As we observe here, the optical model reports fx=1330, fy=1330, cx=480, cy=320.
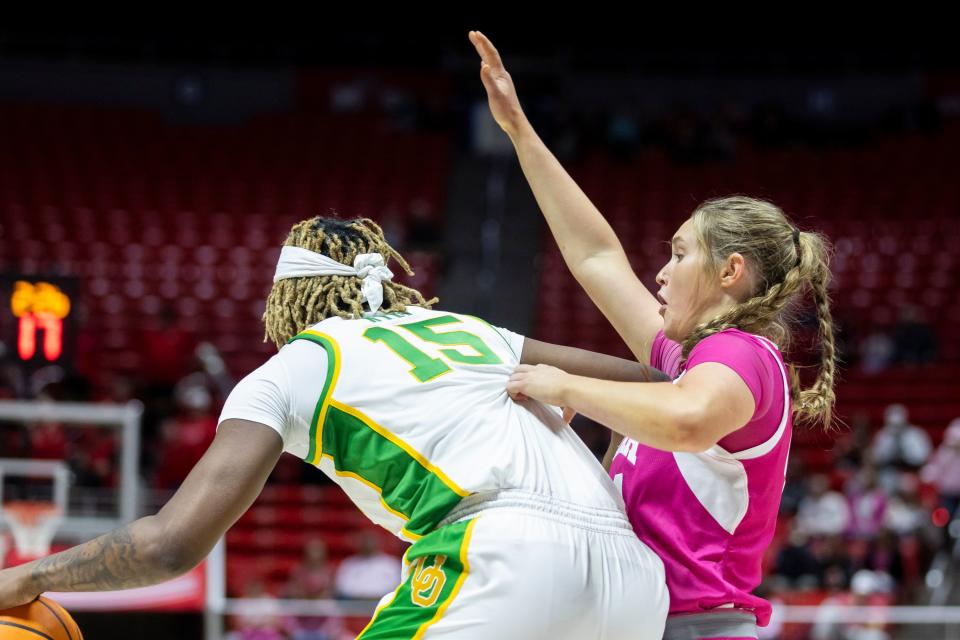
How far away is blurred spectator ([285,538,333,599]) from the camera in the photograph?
971cm

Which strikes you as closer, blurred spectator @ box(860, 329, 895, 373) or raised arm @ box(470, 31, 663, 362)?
raised arm @ box(470, 31, 663, 362)

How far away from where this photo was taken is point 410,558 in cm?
231

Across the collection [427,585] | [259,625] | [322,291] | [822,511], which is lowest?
[259,625]

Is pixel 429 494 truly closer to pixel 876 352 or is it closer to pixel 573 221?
pixel 573 221

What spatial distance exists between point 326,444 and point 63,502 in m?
5.67

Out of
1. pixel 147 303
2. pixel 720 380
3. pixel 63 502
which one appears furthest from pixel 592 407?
pixel 147 303

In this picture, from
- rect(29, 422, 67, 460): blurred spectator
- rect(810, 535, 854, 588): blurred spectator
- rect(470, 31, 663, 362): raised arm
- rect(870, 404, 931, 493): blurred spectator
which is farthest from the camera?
rect(870, 404, 931, 493): blurred spectator

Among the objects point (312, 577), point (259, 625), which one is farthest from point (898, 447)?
point (259, 625)

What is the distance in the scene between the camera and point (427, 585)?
2266mm

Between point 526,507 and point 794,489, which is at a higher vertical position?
point 526,507

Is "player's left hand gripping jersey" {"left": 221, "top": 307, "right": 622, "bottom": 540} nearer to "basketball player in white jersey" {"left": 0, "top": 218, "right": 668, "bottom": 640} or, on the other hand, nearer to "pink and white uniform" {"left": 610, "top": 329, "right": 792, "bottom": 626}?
"basketball player in white jersey" {"left": 0, "top": 218, "right": 668, "bottom": 640}

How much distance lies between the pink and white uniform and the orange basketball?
43.0 inches

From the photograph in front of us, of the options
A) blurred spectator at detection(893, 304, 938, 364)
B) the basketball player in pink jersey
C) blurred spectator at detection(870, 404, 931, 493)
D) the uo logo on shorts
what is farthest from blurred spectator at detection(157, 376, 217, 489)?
the uo logo on shorts

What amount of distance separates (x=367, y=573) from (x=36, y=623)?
7.55 m
